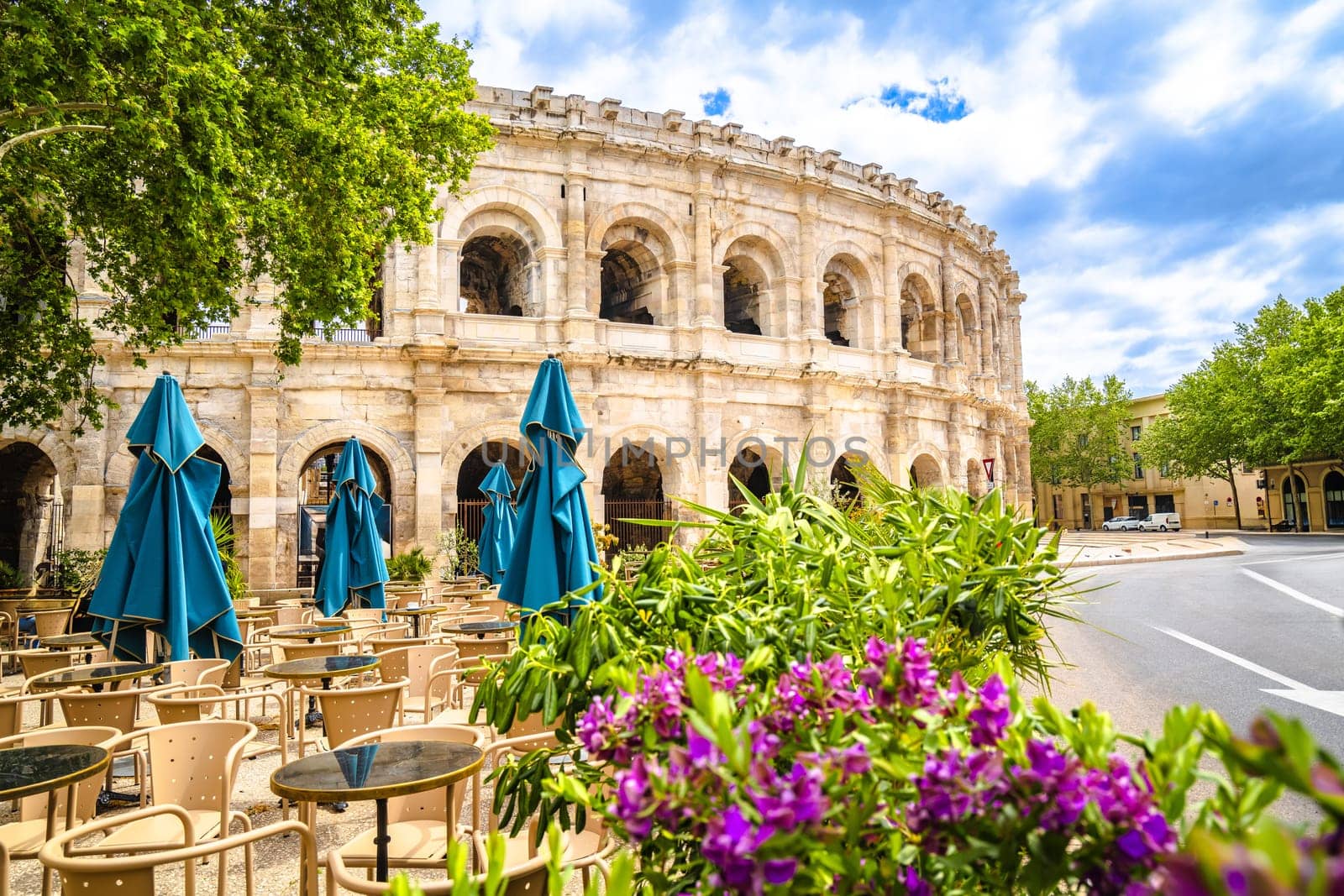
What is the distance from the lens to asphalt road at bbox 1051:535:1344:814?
6477 mm

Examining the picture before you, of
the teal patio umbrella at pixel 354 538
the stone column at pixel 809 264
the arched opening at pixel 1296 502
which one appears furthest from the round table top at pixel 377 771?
the arched opening at pixel 1296 502

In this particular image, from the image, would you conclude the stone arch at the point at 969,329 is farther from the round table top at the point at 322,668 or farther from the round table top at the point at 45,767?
the round table top at the point at 45,767

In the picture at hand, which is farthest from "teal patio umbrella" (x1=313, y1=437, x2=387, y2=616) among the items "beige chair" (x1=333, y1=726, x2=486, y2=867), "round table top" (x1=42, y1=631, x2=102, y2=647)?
"beige chair" (x1=333, y1=726, x2=486, y2=867)

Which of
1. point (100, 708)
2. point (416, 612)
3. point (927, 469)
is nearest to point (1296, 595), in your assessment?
point (927, 469)

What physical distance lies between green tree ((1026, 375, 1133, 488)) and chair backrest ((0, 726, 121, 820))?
55276 mm

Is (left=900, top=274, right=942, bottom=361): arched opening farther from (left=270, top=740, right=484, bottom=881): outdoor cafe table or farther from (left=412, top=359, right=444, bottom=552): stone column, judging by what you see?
(left=270, top=740, right=484, bottom=881): outdoor cafe table

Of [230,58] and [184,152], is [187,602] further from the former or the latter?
[230,58]

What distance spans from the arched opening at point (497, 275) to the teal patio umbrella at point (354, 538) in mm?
8534

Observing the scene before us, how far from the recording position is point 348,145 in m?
9.37

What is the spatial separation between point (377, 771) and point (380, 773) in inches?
1.9

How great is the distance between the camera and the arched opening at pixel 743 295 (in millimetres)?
21516

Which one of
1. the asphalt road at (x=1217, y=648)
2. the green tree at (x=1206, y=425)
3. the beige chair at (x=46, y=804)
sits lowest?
the asphalt road at (x=1217, y=648)

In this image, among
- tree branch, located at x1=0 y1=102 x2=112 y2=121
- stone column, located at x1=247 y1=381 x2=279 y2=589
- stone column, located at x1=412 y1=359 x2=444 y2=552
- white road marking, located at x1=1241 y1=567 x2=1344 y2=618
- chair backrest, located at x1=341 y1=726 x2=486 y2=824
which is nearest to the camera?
chair backrest, located at x1=341 y1=726 x2=486 y2=824

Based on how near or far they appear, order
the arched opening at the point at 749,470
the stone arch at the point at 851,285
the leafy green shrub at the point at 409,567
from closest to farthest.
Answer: the leafy green shrub at the point at 409,567 → the arched opening at the point at 749,470 → the stone arch at the point at 851,285
